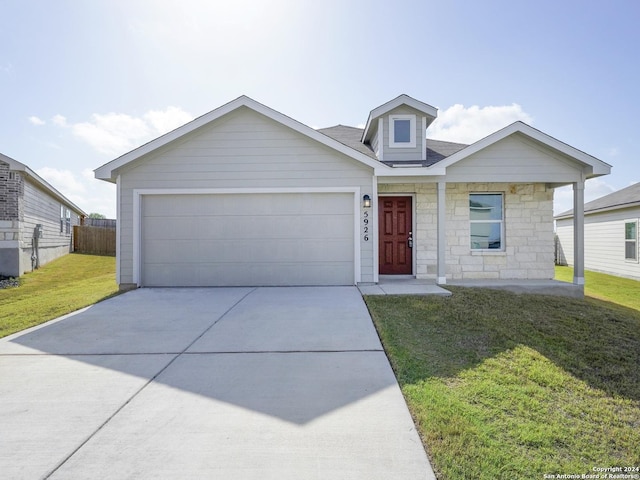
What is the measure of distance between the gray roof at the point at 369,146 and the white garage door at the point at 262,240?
2516 millimetres

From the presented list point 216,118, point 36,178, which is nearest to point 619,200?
point 216,118

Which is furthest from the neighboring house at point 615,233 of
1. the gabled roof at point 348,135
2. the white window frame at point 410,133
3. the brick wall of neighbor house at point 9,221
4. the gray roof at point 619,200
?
the brick wall of neighbor house at point 9,221

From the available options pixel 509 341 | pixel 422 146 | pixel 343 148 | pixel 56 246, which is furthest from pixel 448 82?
pixel 56 246

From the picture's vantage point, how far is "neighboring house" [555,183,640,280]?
1162 centimetres

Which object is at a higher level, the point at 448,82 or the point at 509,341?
the point at 448,82

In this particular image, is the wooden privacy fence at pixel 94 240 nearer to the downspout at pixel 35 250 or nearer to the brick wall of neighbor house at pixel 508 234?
the downspout at pixel 35 250

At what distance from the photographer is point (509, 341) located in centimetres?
405

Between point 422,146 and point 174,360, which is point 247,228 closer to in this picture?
point 174,360

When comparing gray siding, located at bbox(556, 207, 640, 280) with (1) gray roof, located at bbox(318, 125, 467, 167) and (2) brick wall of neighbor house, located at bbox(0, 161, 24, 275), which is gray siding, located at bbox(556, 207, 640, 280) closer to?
(1) gray roof, located at bbox(318, 125, 467, 167)

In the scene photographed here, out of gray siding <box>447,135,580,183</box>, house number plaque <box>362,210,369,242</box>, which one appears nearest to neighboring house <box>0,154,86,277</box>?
house number plaque <box>362,210,369,242</box>

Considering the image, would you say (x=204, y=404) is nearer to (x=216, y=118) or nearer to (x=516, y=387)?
(x=516, y=387)

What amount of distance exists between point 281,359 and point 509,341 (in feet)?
9.68

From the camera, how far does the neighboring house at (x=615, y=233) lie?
1162 cm

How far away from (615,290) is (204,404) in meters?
12.0
